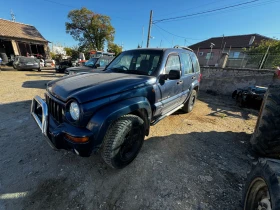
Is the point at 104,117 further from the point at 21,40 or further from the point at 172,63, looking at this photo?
the point at 21,40

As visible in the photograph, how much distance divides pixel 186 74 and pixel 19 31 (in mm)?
25450

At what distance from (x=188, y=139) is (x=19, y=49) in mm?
24893

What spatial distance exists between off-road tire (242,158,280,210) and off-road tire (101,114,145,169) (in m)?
1.46

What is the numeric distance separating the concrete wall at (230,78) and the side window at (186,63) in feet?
17.6

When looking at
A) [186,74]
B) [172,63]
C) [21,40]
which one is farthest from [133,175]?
[21,40]

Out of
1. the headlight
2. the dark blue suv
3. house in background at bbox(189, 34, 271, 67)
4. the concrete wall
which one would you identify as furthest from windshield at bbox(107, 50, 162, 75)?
house in background at bbox(189, 34, 271, 67)

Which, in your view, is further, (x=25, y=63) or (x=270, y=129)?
(x=25, y=63)

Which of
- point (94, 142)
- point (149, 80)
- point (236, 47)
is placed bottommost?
point (94, 142)

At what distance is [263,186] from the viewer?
1.30 meters

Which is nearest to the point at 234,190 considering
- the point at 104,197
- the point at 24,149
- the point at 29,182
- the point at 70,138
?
the point at 104,197

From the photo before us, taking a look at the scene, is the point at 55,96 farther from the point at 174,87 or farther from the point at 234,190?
the point at 234,190

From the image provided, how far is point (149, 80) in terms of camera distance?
7.64 ft

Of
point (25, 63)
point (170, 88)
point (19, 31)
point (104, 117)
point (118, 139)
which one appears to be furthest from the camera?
point (19, 31)

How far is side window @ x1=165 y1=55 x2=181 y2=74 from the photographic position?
2.77 m
